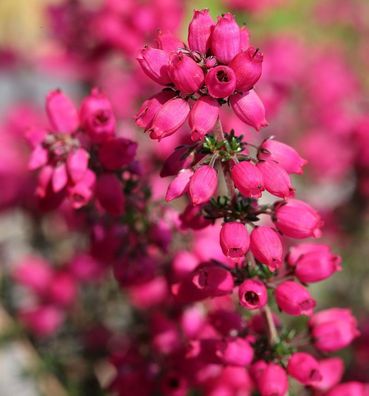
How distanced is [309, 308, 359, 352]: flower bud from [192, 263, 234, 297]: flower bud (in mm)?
362

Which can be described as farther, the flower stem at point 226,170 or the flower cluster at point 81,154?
the flower cluster at point 81,154

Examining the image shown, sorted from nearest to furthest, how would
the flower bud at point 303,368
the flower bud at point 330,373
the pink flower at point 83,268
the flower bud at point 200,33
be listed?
the flower bud at point 200,33 < the flower bud at point 303,368 < the flower bud at point 330,373 < the pink flower at point 83,268

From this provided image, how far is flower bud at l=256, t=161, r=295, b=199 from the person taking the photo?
1539 mm

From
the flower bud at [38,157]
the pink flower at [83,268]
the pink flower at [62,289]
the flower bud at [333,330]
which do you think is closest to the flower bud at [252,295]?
the flower bud at [333,330]

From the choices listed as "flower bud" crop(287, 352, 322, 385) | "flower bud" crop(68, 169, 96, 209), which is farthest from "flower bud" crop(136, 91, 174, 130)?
"flower bud" crop(287, 352, 322, 385)

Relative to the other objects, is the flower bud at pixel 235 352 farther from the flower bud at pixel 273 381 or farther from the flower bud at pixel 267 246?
the flower bud at pixel 267 246

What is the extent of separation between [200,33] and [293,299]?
64 cm

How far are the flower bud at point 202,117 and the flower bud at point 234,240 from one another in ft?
0.69

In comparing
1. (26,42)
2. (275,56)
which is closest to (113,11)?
(275,56)

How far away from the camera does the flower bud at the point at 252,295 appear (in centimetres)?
156

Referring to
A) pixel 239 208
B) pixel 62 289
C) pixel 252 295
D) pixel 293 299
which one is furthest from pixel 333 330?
pixel 62 289

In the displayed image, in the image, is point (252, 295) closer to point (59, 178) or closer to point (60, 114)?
point (59, 178)

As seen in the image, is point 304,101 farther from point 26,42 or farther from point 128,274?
→ point 26,42

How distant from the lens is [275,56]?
4.15m
